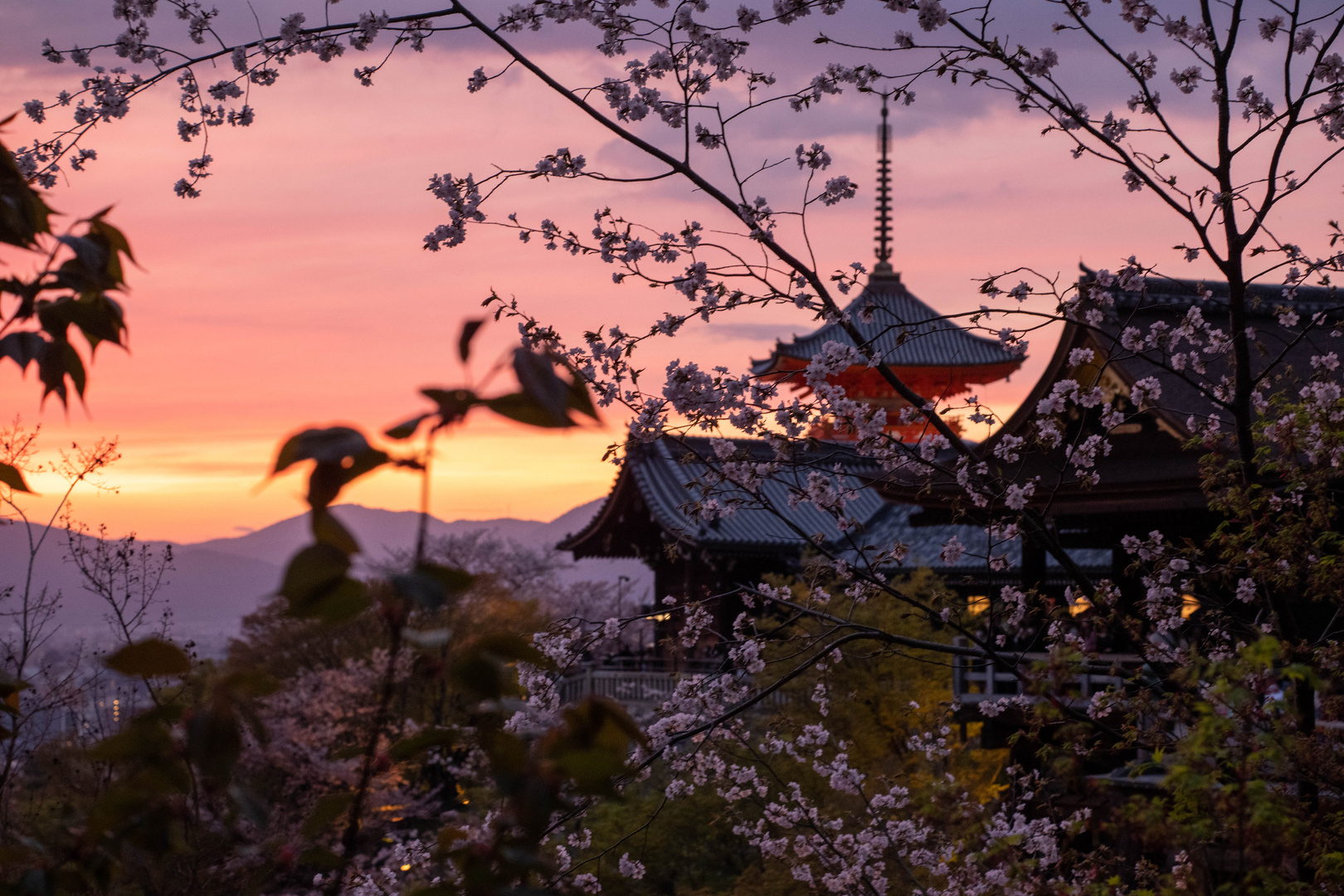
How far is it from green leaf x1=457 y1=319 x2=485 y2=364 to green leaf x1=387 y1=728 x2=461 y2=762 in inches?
21.9

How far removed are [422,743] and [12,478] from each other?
2.88 ft

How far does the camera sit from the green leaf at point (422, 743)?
145cm

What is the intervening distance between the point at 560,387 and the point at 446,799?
25.3 meters

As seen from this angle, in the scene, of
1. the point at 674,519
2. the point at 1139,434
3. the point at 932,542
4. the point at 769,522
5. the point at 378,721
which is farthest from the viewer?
the point at 674,519

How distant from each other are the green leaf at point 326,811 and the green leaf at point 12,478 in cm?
73

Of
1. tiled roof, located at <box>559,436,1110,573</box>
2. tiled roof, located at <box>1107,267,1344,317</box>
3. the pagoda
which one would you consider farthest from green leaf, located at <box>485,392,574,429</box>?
the pagoda

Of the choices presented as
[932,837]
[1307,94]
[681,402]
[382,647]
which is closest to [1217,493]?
[1307,94]

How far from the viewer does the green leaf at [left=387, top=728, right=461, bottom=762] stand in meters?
1.45

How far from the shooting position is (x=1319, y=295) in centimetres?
1377

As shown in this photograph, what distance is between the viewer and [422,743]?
1501mm

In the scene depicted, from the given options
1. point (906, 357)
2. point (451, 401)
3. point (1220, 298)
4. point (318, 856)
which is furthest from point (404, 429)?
point (906, 357)

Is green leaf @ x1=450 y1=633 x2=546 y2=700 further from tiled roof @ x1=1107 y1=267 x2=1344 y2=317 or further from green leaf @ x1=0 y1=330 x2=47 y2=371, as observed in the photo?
tiled roof @ x1=1107 y1=267 x2=1344 y2=317

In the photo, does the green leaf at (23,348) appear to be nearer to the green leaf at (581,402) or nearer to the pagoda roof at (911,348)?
the green leaf at (581,402)

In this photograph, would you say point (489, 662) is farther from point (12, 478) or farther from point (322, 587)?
point (12, 478)
